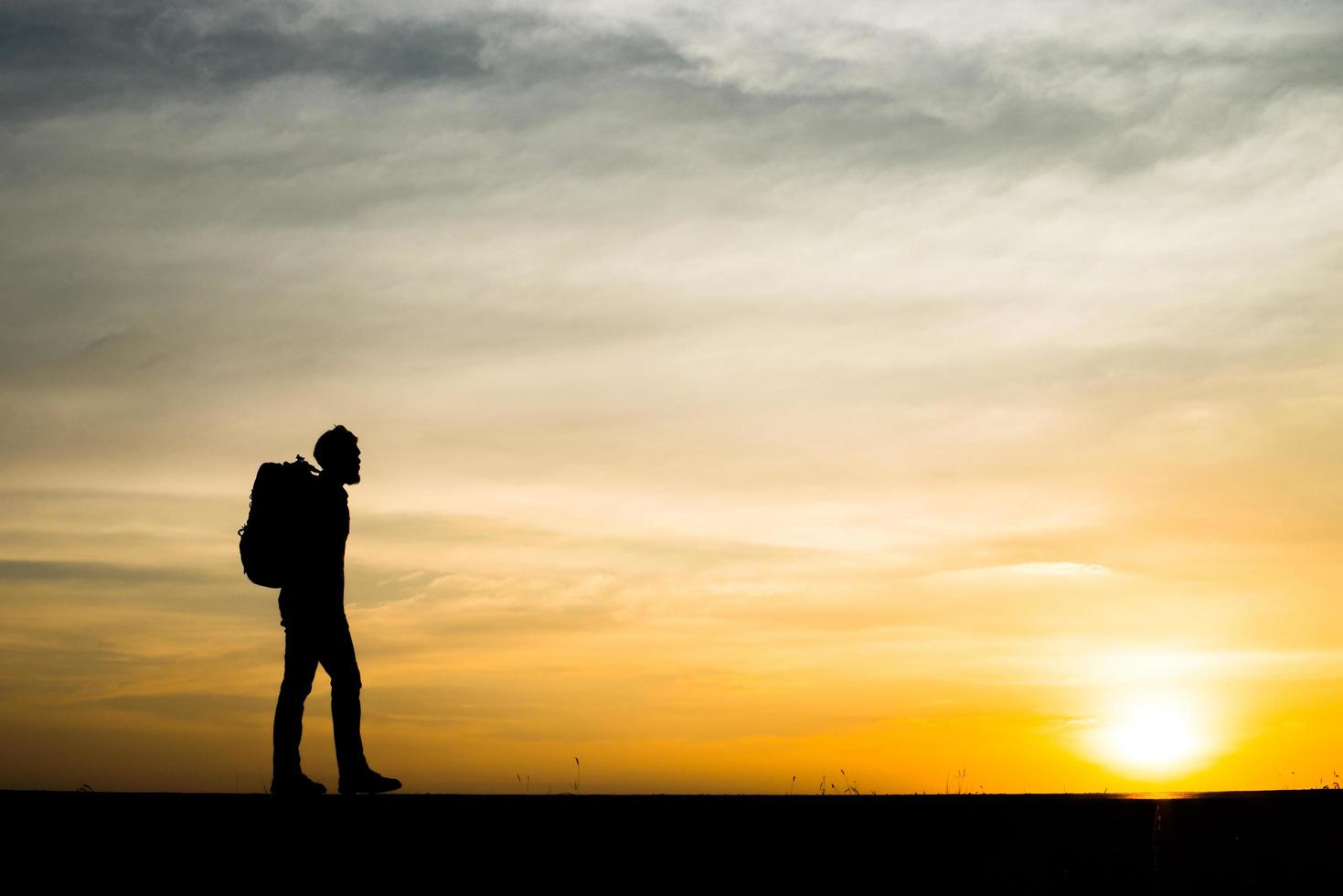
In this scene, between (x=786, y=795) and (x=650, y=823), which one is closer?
(x=650, y=823)

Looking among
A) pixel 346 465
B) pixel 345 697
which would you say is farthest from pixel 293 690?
pixel 346 465

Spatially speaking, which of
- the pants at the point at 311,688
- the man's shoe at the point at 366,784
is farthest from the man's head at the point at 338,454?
the man's shoe at the point at 366,784

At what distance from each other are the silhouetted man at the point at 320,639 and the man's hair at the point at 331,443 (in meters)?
0.12

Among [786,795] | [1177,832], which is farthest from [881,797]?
[1177,832]

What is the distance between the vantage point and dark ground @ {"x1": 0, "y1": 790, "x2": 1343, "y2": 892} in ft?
19.3

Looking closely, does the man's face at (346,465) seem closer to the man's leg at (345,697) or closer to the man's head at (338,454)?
the man's head at (338,454)

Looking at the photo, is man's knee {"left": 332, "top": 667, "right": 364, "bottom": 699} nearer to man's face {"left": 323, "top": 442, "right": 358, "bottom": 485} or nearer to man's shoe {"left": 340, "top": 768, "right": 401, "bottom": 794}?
man's shoe {"left": 340, "top": 768, "right": 401, "bottom": 794}

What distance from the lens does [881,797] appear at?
9.12m

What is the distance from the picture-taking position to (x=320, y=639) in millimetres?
9133

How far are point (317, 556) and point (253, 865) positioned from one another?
3.56 m

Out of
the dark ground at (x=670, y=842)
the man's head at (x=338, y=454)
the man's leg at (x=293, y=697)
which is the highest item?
the man's head at (x=338, y=454)

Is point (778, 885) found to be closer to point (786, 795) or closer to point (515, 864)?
point (515, 864)

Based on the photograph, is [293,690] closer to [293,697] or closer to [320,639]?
[293,697]

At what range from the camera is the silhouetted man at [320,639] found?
9.01 metres
